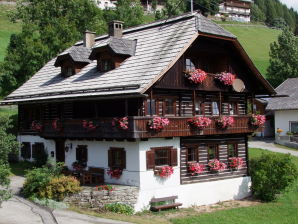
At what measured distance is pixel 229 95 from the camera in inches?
1059

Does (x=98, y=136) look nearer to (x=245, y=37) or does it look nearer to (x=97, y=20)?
(x=97, y=20)

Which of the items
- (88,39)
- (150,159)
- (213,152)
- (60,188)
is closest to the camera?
(60,188)

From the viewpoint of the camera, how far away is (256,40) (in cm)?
10681

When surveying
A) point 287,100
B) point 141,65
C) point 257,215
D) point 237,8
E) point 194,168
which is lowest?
point 257,215

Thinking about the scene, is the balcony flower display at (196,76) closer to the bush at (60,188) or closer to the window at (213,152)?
the window at (213,152)

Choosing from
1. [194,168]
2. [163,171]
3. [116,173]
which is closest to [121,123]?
[116,173]

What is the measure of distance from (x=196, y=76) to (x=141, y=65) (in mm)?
2884

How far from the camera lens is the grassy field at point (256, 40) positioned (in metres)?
89.7

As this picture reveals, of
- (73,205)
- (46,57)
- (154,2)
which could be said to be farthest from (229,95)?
(154,2)

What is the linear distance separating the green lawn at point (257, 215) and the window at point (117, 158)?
4.17 m

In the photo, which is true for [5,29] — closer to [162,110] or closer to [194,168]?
[162,110]

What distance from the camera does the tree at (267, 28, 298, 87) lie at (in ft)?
198

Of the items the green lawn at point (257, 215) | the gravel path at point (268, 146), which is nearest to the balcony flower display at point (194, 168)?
the green lawn at point (257, 215)

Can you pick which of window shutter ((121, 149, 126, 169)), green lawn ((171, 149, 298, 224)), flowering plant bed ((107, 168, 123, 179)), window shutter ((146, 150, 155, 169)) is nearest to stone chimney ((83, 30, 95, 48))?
window shutter ((121, 149, 126, 169))
